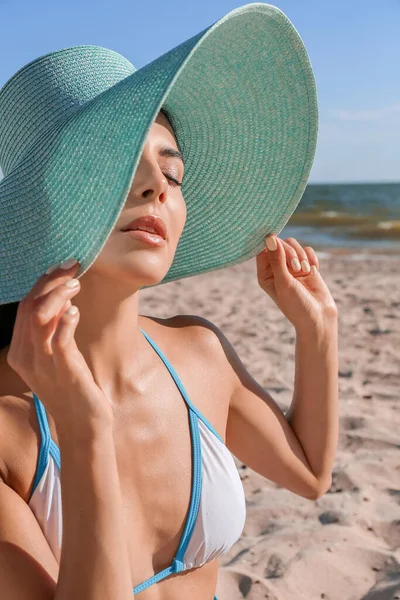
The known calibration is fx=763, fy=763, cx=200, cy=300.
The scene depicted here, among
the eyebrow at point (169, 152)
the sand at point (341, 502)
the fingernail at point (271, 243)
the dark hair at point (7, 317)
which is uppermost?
the eyebrow at point (169, 152)

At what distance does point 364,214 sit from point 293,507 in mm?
23130

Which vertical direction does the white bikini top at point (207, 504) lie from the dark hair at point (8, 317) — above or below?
below

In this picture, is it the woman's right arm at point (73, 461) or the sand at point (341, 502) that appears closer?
the woman's right arm at point (73, 461)

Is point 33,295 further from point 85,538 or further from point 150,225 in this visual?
point 85,538

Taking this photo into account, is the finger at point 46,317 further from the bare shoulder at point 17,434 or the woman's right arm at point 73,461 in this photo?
the bare shoulder at point 17,434

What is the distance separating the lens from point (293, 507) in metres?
3.29

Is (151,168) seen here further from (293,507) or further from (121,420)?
(293,507)

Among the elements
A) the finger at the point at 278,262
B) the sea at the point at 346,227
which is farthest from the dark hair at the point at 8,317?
the sea at the point at 346,227

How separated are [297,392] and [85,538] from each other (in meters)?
0.88

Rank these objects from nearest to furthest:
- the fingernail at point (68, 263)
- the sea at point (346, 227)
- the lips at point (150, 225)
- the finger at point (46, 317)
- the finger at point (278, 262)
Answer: the finger at point (46, 317) → the fingernail at point (68, 263) → the lips at point (150, 225) → the finger at point (278, 262) → the sea at point (346, 227)

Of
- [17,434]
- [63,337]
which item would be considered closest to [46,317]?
[63,337]

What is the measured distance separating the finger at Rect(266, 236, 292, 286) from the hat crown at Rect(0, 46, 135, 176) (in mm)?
591

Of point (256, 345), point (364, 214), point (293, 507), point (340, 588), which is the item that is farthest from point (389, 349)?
point (364, 214)

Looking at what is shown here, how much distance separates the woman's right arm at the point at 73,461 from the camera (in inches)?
51.7
